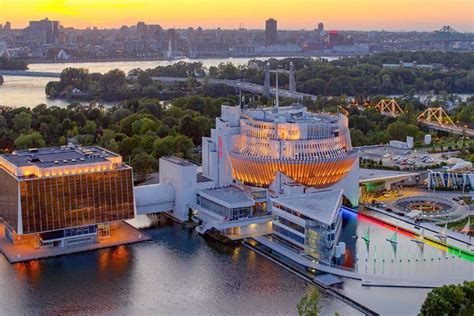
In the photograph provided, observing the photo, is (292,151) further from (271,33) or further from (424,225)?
(271,33)

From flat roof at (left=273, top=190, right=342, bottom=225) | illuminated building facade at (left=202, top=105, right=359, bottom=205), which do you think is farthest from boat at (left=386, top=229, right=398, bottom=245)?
illuminated building facade at (left=202, top=105, right=359, bottom=205)

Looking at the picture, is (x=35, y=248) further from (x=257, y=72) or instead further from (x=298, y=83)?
(x=257, y=72)

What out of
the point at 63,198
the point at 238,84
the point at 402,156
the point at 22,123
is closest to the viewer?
the point at 63,198

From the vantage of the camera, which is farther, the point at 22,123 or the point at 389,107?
the point at 389,107

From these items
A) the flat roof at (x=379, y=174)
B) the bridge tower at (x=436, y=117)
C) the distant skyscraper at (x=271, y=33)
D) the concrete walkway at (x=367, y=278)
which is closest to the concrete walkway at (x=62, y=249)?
the concrete walkway at (x=367, y=278)

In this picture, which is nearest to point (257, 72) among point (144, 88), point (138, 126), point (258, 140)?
point (144, 88)

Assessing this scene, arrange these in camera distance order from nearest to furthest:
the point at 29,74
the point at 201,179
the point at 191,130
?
1. the point at 201,179
2. the point at 191,130
3. the point at 29,74

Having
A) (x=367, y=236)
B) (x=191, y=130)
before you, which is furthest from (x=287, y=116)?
(x=191, y=130)

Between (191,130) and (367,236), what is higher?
(191,130)
